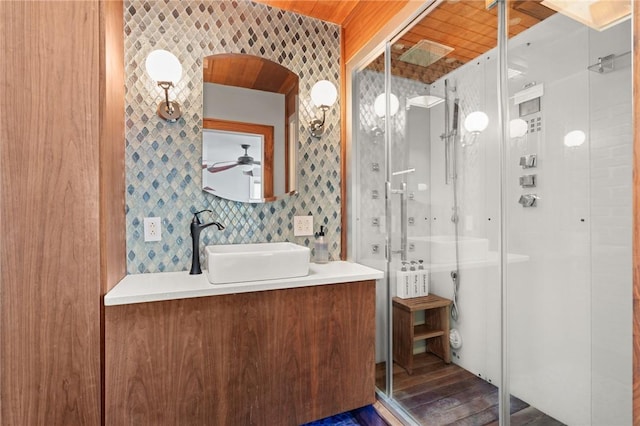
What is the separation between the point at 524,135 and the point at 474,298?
892 mm

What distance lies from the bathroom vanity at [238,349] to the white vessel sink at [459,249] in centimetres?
39

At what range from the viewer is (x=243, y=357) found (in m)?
1.50

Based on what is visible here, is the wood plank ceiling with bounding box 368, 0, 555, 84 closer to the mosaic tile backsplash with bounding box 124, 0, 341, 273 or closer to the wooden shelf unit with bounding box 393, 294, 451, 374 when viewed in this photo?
the mosaic tile backsplash with bounding box 124, 0, 341, 273

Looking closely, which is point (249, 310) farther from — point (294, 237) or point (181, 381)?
point (294, 237)

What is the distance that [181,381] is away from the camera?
1.40 meters

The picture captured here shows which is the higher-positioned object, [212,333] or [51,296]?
[51,296]

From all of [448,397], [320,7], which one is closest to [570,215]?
[448,397]

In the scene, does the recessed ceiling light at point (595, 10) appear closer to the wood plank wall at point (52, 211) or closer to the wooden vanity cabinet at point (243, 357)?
the wooden vanity cabinet at point (243, 357)

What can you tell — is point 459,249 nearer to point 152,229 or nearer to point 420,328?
point 420,328

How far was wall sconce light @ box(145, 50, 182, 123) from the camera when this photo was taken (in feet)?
5.39

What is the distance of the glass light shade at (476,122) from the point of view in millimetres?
1638

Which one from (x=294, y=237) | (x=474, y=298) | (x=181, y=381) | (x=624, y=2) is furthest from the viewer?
(x=294, y=237)

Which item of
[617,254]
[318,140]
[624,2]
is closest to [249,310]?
[318,140]

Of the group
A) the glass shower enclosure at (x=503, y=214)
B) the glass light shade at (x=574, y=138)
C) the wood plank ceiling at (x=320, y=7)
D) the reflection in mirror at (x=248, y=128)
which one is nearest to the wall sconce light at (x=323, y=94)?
the reflection in mirror at (x=248, y=128)
